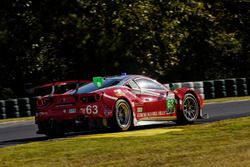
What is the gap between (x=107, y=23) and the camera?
1228 inches

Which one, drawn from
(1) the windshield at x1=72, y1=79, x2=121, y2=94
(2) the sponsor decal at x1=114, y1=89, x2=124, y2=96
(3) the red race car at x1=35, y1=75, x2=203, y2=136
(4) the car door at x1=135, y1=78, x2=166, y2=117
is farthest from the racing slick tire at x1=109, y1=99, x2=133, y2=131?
(4) the car door at x1=135, y1=78, x2=166, y2=117

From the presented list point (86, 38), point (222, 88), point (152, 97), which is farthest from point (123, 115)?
point (86, 38)

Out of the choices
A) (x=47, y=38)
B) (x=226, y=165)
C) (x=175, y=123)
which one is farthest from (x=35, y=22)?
(x=226, y=165)

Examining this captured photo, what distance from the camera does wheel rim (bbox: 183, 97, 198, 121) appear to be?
48.0 feet

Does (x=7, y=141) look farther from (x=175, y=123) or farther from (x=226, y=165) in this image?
(x=226, y=165)

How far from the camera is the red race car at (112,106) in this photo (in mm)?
12914

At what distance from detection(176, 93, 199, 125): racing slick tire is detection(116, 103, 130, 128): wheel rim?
1.58 meters

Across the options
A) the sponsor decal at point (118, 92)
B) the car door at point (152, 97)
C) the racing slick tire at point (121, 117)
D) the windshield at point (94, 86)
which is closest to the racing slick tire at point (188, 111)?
the car door at point (152, 97)

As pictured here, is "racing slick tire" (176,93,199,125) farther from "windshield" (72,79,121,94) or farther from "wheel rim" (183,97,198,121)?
"windshield" (72,79,121,94)

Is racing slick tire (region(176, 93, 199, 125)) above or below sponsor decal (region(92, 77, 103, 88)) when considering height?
below

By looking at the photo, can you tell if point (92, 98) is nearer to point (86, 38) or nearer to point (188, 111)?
point (188, 111)

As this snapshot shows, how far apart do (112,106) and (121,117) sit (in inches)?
15.8

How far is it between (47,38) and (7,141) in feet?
58.8

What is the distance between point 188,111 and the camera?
1470 centimetres
